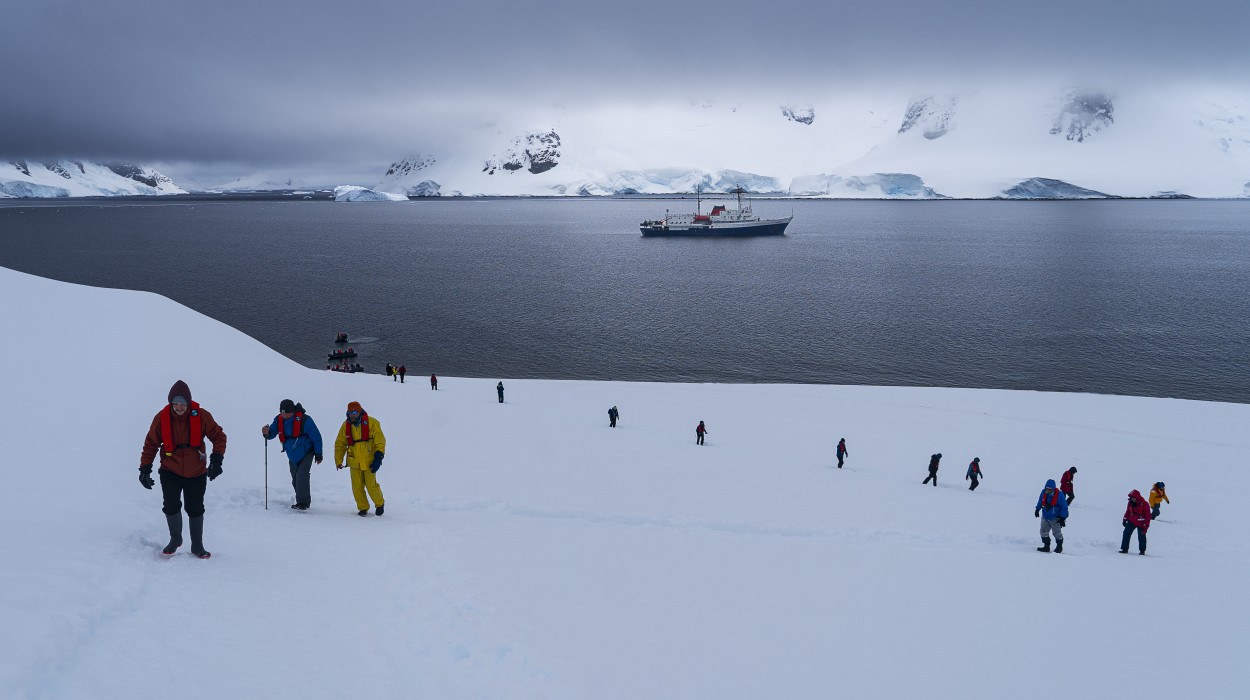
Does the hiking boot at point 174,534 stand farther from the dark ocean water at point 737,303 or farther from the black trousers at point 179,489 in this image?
the dark ocean water at point 737,303

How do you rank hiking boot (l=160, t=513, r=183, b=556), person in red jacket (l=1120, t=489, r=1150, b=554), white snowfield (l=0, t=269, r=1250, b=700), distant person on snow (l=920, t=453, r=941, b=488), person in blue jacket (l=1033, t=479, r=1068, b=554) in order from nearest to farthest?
white snowfield (l=0, t=269, r=1250, b=700) < hiking boot (l=160, t=513, r=183, b=556) < person in blue jacket (l=1033, t=479, r=1068, b=554) < person in red jacket (l=1120, t=489, r=1150, b=554) < distant person on snow (l=920, t=453, r=941, b=488)

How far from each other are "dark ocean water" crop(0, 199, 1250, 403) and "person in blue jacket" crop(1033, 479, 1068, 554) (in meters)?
29.6

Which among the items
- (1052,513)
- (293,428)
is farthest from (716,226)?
(293,428)

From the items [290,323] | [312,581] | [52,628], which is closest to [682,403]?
[312,581]

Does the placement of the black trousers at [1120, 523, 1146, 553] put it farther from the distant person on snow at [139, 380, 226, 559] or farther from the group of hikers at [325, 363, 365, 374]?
the group of hikers at [325, 363, 365, 374]

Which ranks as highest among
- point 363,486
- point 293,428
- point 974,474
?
point 293,428

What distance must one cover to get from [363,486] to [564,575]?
3.96m

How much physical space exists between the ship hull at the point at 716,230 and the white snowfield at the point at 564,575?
12919 cm

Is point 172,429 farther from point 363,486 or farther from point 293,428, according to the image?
point 363,486

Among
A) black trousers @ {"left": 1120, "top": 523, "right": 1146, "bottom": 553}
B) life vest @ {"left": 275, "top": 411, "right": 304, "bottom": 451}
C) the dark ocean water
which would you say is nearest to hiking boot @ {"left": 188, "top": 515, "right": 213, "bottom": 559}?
life vest @ {"left": 275, "top": 411, "right": 304, "bottom": 451}

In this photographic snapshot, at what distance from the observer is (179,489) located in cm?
856

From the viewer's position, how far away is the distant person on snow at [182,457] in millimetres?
8211

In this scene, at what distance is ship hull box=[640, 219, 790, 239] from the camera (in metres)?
148

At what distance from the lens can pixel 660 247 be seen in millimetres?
129625
